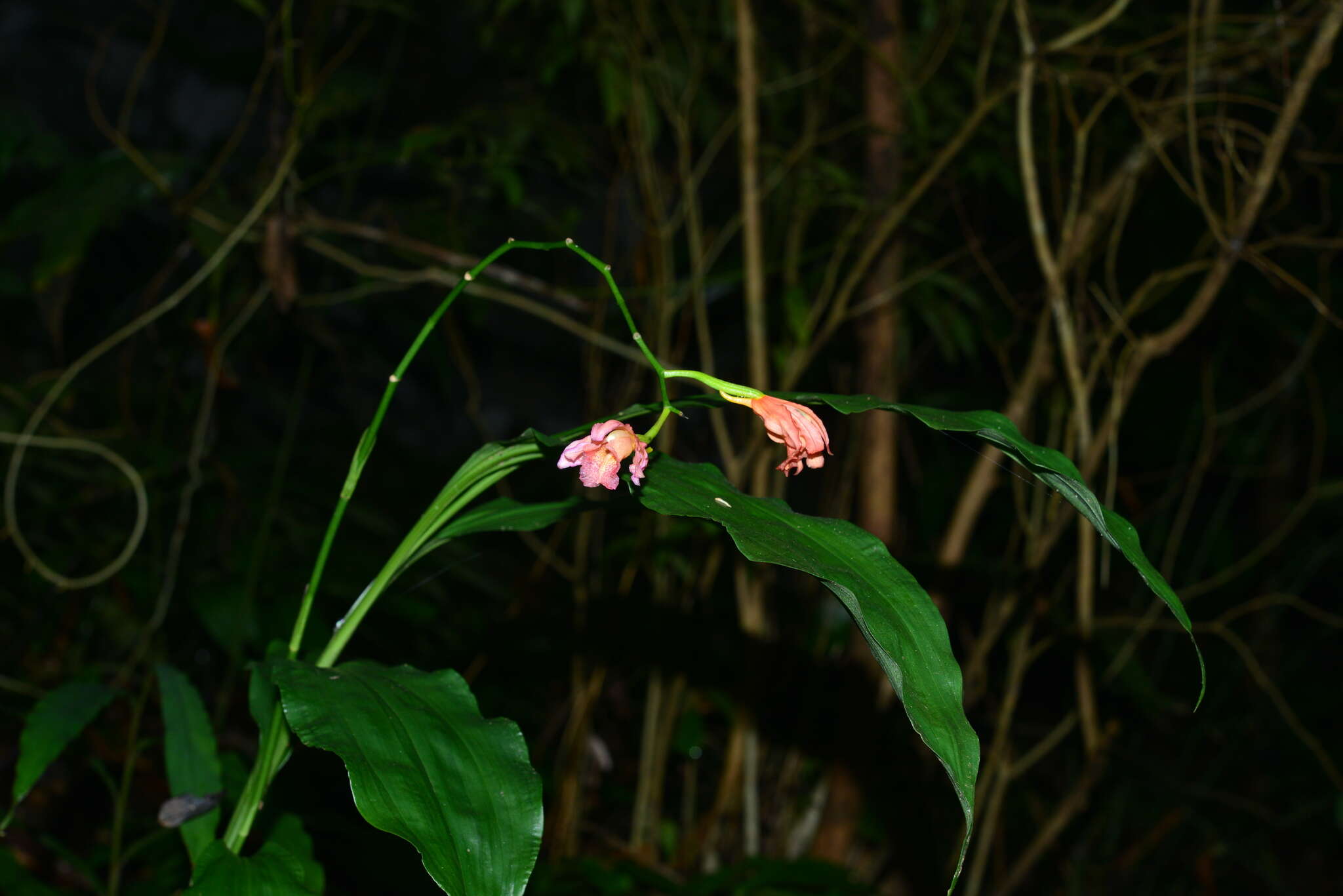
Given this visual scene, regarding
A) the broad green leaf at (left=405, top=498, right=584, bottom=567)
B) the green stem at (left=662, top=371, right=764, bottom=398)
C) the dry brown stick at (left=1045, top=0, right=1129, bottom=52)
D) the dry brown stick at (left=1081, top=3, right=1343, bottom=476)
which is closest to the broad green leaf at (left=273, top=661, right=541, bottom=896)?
the broad green leaf at (left=405, top=498, right=584, bottom=567)

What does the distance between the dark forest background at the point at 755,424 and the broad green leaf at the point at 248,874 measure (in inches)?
15.2

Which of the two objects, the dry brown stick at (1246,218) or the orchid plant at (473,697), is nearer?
the orchid plant at (473,697)

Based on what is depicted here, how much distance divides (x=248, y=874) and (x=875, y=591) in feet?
1.58

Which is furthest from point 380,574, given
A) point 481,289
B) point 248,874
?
point 481,289

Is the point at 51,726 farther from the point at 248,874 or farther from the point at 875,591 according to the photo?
the point at 875,591

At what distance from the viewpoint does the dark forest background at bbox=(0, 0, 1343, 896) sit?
1.42 meters

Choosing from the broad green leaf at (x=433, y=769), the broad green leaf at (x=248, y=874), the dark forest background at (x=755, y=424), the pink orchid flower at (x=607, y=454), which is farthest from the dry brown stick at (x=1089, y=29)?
the broad green leaf at (x=248, y=874)

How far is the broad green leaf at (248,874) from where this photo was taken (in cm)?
68

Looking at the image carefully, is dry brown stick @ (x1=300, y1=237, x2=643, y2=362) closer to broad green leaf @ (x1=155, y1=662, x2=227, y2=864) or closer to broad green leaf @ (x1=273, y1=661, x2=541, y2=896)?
broad green leaf @ (x1=155, y1=662, x2=227, y2=864)

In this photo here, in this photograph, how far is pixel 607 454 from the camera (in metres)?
0.62

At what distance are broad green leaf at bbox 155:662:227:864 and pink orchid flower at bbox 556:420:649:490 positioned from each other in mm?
531

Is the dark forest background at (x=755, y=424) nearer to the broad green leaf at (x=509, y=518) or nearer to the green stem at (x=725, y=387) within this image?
the broad green leaf at (x=509, y=518)

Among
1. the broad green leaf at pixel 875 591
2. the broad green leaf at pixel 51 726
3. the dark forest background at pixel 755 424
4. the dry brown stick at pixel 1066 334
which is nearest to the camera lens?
the broad green leaf at pixel 875 591

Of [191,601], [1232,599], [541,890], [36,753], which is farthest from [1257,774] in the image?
[36,753]
